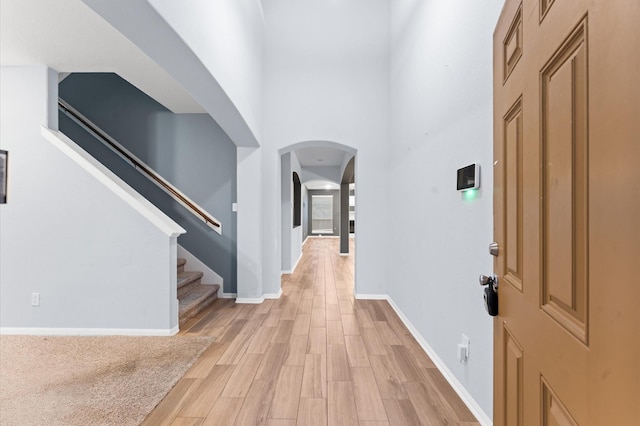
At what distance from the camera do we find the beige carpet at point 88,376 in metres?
1.84

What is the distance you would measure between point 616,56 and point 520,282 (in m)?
0.61

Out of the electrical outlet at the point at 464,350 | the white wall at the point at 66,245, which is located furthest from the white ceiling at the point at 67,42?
the electrical outlet at the point at 464,350

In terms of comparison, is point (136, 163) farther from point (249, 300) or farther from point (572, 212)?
point (572, 212)

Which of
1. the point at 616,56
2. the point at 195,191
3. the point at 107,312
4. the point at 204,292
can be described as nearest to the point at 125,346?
the point at 107,312

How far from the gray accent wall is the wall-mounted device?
3.27 meters

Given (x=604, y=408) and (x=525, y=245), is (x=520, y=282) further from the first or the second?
(x=604, y=408)

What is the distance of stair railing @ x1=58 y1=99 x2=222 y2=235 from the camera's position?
4400 millimetres

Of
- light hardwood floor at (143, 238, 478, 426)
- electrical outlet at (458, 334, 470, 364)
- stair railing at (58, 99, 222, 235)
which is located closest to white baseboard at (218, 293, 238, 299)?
light hardwood floor at (143, 238, 478, 426)

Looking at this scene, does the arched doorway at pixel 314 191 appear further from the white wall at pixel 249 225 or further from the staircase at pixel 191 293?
the staircase at pixel 191 293

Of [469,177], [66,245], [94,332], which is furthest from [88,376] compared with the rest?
[469,177]

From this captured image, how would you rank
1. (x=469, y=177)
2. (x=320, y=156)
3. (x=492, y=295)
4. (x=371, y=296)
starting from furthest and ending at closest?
(x=320, y=156), (x=371, y=296), (x=469, y=177), (x=492, y=295)

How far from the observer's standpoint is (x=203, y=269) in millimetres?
4473

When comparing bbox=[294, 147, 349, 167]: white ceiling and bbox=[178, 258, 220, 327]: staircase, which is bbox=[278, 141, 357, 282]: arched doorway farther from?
bbox=[178, 258, 220, 327]: staircase

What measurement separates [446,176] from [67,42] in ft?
10.7
